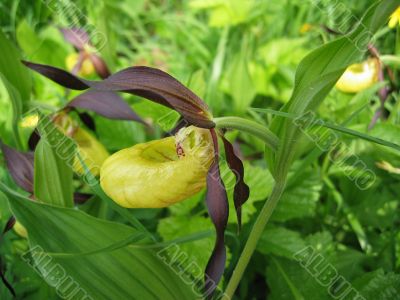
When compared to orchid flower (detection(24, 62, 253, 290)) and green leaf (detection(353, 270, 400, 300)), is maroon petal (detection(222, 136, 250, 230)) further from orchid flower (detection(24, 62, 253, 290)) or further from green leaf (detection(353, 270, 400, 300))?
green leaf (detection(353, 270, 400, 300))

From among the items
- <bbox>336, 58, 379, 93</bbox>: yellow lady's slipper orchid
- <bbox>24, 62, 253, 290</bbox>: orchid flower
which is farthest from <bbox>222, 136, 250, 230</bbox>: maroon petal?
<bbox>336, 58, 379, 93</bbox>: yellow lady's slipper orchid

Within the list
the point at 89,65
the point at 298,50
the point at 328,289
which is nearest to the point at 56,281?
the point at 328,289

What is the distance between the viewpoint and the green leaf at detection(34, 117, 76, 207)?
84cm

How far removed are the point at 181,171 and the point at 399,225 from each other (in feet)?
2.66

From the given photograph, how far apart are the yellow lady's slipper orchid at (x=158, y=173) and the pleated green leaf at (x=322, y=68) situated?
15 centimetres

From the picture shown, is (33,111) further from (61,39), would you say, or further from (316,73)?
(61,39)

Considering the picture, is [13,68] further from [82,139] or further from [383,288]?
[383,288]

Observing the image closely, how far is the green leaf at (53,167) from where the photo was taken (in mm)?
840

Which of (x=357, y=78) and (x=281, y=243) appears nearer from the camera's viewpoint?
(x=281, y=243)

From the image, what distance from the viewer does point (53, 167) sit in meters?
0.86

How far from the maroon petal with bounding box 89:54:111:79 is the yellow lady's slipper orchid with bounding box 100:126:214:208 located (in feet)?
3.08

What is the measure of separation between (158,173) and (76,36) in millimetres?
1247

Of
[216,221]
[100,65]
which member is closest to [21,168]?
[216,221]

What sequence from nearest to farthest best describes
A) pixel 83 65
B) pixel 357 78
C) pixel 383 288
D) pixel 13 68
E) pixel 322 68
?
pixel 322 68 < pixel 383 288 < pixel 13 68 < pixel 357 78 < pixel 83 65
